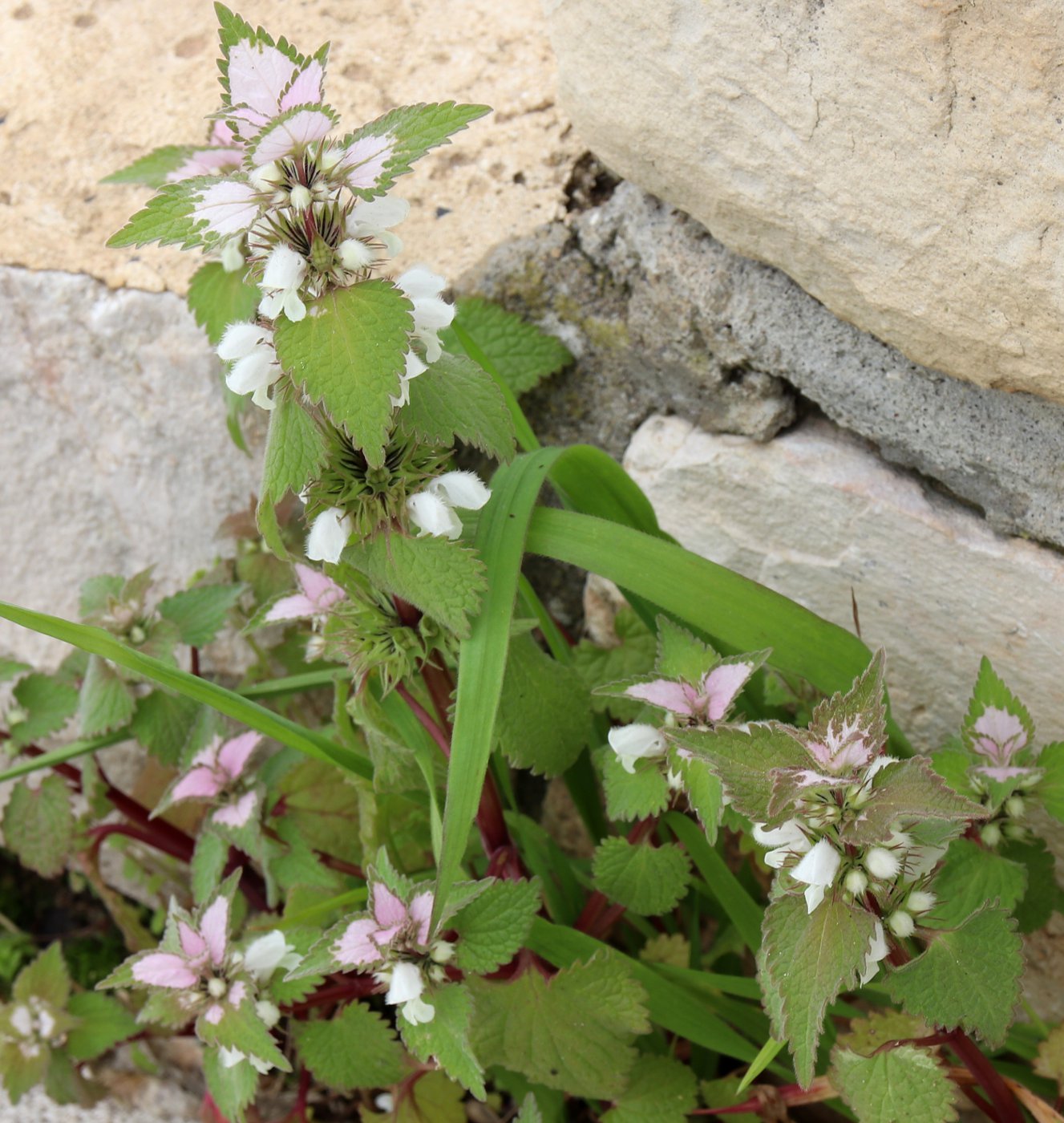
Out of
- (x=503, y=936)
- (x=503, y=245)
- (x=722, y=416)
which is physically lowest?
(x=503, y=936)

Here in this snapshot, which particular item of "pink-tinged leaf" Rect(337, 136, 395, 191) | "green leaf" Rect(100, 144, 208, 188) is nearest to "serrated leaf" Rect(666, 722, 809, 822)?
"pink-tinged leaf" Rect(337, 136, 395, 191)

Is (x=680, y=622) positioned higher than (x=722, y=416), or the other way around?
(x=722, y=416)

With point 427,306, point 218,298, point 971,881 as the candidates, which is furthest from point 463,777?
point 218,298

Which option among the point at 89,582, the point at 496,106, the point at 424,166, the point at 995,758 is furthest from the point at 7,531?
the point at 995,758

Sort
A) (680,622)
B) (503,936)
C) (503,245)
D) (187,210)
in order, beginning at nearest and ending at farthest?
1. (187,210)
2. (503,936)
3. (680,622)
4. (503,245)

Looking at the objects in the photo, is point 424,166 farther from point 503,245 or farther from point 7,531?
point 7,531

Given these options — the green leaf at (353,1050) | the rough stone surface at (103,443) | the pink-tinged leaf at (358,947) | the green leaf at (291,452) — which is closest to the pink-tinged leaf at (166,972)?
the green leaf at (353,1050)

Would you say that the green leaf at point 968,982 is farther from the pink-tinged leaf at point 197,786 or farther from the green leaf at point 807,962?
the pink-tinged leaf at point 197,786
